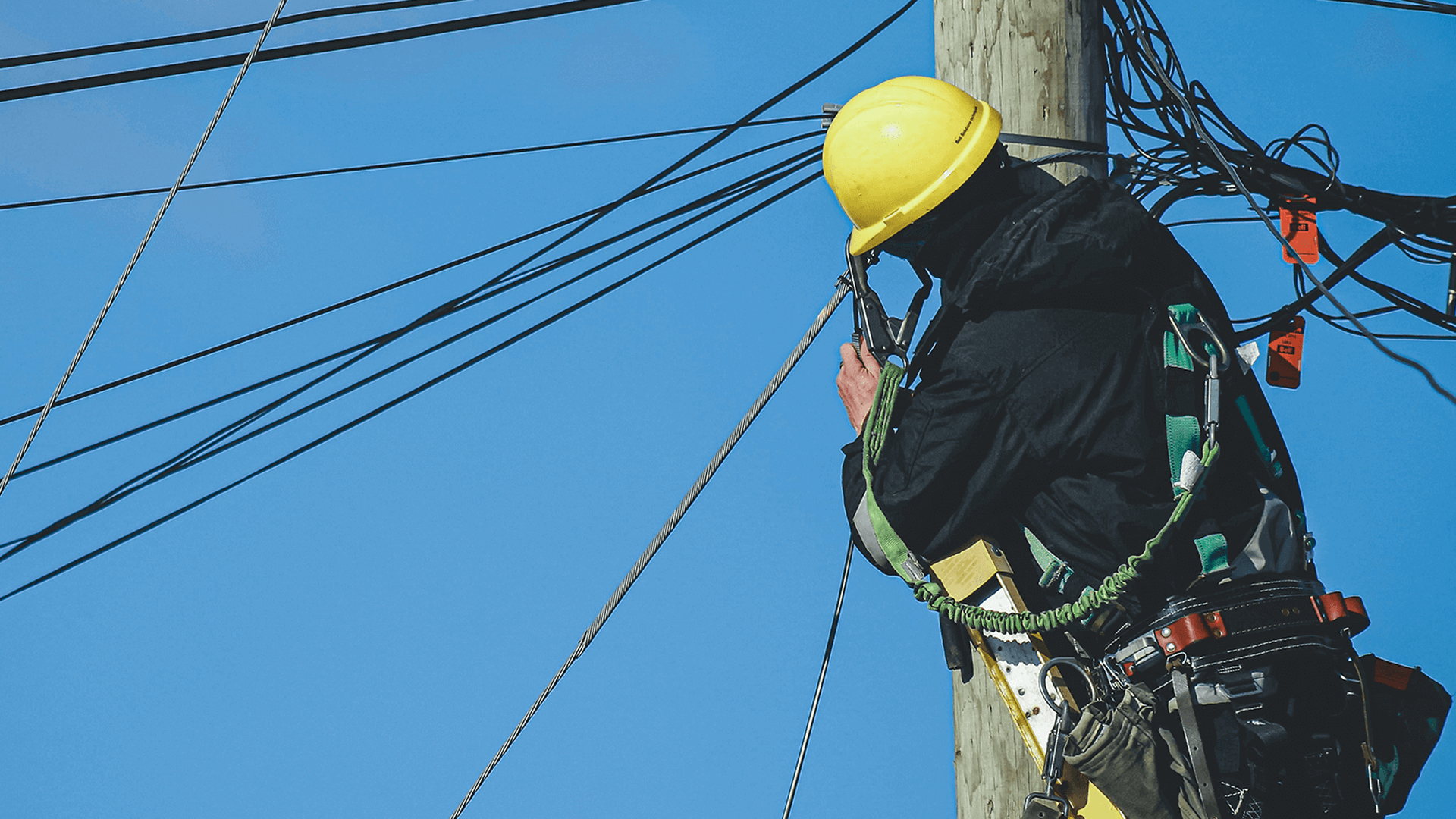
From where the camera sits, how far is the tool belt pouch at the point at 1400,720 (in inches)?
107

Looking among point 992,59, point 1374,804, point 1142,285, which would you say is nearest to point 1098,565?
point 1142,285

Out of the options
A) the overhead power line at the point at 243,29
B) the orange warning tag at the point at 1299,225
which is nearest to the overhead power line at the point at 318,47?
the overhead power line at the point at 243,29

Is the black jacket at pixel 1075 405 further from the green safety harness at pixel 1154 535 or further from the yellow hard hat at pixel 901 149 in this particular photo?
the yellow hard hat at pixel 901 149

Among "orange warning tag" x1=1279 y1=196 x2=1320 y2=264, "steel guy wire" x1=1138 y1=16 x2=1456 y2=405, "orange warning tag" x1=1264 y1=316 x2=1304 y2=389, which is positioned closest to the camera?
"steel guy wire" x1=1138 y1=16 x2=1456 y2=405

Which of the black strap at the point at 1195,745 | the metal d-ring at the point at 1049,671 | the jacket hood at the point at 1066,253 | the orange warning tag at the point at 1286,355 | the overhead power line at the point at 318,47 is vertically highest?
the overhead power line at the point at 318,47

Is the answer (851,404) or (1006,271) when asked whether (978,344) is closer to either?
(1006,271)

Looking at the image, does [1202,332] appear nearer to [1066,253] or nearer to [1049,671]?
[1066,253]

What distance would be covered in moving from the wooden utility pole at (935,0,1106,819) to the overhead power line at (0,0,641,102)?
6.97 feet

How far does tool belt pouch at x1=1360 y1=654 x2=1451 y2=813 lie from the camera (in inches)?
107

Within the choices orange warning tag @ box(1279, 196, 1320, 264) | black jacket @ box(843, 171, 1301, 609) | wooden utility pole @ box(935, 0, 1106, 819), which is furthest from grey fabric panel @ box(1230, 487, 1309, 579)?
orange warning tag @ box(1279, 196, 1320, 264)

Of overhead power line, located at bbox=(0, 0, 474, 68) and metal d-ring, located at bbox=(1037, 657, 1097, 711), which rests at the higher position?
overhead power line, located at bbox=(0, 0, 474, 68)

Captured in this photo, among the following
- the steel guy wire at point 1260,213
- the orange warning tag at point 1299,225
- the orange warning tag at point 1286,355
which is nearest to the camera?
the steel guy wire at point 1260,213

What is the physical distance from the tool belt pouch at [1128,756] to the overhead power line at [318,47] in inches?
140

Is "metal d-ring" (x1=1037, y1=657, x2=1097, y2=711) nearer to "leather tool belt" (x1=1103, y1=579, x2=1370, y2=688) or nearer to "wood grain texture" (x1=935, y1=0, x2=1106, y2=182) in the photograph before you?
"leather tool belt" (x1=1103, y1=579, x2=1370, y2=688)
